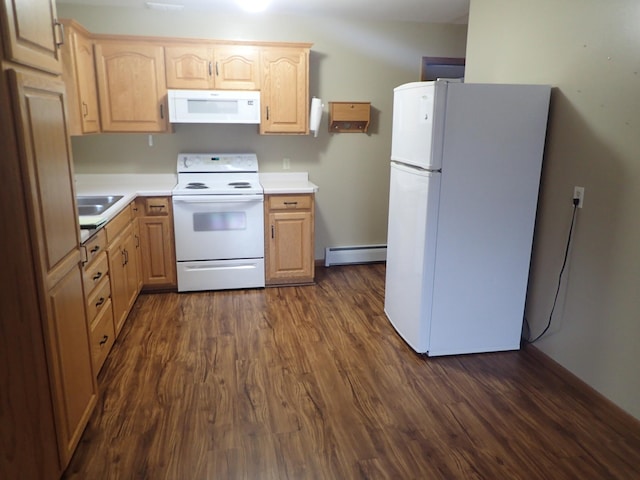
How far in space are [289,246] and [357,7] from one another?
2117 mm

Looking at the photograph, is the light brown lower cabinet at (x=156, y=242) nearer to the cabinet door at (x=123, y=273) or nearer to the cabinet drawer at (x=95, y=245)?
the cabinet door at (x=123, y=273)

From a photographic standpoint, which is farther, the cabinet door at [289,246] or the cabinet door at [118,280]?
the cabinet door at [289,246]

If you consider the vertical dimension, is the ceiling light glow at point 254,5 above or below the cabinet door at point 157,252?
above

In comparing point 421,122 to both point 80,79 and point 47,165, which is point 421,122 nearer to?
point 47,165

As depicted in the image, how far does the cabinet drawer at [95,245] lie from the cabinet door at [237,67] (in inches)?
71.1

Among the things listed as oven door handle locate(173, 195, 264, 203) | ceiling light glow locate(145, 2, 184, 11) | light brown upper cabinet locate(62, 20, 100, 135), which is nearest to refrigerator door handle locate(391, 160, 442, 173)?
oven door handle locate(173, 195, 264, 203)

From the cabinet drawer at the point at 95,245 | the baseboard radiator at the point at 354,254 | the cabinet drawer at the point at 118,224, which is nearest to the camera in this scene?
the cabinet drawer at the point at 95,245

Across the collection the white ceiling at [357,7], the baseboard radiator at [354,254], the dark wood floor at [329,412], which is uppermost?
the white ceiling at [357,7]

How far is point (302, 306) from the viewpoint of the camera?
3.76 metres

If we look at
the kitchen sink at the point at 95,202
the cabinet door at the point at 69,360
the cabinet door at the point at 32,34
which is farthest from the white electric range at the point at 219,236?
the cabinet door at the point at 32,34

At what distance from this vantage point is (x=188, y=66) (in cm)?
388

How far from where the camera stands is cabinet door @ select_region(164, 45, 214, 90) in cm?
384

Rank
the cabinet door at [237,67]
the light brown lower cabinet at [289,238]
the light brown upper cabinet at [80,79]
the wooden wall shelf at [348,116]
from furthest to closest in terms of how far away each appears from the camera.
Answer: the wooden wall shelf at [348,116] < the light brown lower cabinet at [289,238] < the cabinet door at [237,67] < the light brown upper cabinet at [80,79]

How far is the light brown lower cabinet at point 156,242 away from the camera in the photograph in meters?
3.83
